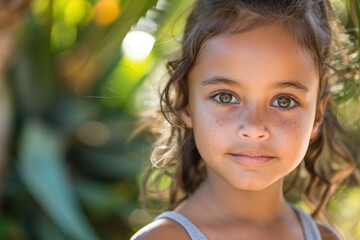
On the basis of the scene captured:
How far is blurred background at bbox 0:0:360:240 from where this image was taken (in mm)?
3252

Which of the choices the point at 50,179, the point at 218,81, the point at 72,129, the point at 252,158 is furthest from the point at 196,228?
the point at 72,129

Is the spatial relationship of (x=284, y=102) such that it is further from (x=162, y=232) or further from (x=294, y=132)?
(x=162, y=232)

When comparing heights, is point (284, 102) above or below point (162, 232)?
above

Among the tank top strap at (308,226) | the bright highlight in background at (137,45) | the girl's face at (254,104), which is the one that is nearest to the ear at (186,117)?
the girl's face at (254,104)

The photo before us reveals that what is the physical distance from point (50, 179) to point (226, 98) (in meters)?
1.41

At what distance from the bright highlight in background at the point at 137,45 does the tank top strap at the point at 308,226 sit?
0.75 m

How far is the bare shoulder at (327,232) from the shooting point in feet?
7.13

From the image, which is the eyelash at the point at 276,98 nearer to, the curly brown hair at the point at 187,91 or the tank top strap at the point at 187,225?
the curly brown hair at the point at 187,91

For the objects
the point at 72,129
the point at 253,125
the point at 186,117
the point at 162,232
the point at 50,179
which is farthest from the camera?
the point at 72,129

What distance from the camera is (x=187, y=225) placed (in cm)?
198

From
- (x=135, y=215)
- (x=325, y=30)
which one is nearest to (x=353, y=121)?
(x=325, y=30)

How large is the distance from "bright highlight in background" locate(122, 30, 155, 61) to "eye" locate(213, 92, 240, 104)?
0.75 meters

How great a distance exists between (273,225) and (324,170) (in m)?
0.40

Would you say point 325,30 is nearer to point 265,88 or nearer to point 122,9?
point 265,88
